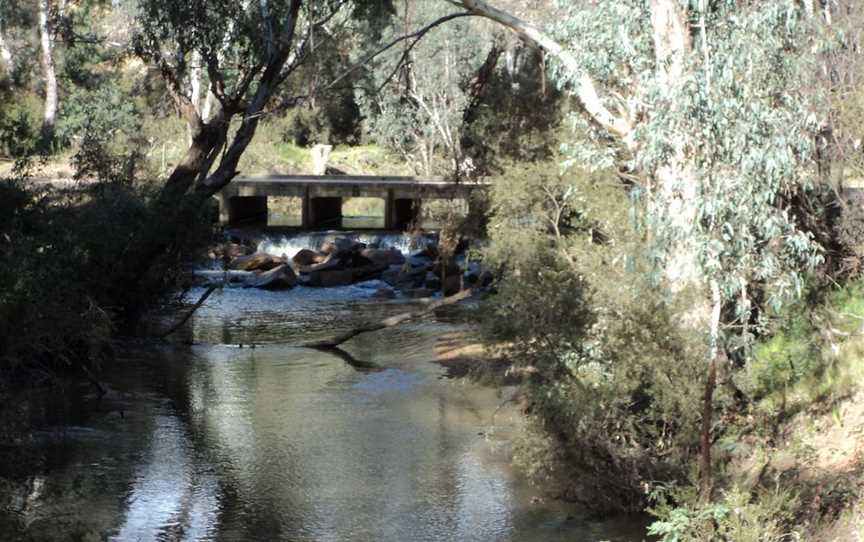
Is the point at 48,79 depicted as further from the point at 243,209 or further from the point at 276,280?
the point at 276,280

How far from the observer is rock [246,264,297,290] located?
72.3 ft

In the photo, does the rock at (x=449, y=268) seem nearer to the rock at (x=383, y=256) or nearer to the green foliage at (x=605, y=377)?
the rock at (x=383, y=256)

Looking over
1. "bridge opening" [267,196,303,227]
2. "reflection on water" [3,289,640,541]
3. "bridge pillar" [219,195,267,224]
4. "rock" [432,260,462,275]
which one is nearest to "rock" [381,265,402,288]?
"rock" [432,260,462,275]

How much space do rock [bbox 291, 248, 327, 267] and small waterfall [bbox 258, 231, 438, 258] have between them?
46.6 inches

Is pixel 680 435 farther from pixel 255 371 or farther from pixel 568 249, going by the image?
pixel 255 371

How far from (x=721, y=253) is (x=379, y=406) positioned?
14.0 feet

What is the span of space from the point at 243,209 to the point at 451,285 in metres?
11.1

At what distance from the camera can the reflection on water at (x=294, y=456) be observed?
8.61 meters

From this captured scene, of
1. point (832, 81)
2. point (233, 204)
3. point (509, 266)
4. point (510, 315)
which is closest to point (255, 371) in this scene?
point (509, 266)

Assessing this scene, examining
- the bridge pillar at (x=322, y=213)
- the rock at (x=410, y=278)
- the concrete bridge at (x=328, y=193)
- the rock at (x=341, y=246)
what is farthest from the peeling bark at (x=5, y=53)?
the rock at (x=410, y=278)

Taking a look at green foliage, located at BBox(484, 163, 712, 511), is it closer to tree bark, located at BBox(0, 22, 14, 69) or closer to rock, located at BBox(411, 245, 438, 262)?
rock, located at BBox(411, 245, 438, 262)

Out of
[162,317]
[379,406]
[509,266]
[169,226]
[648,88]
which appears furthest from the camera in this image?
[162,317]

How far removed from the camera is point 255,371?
14141 mm

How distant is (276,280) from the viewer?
22062 mm
